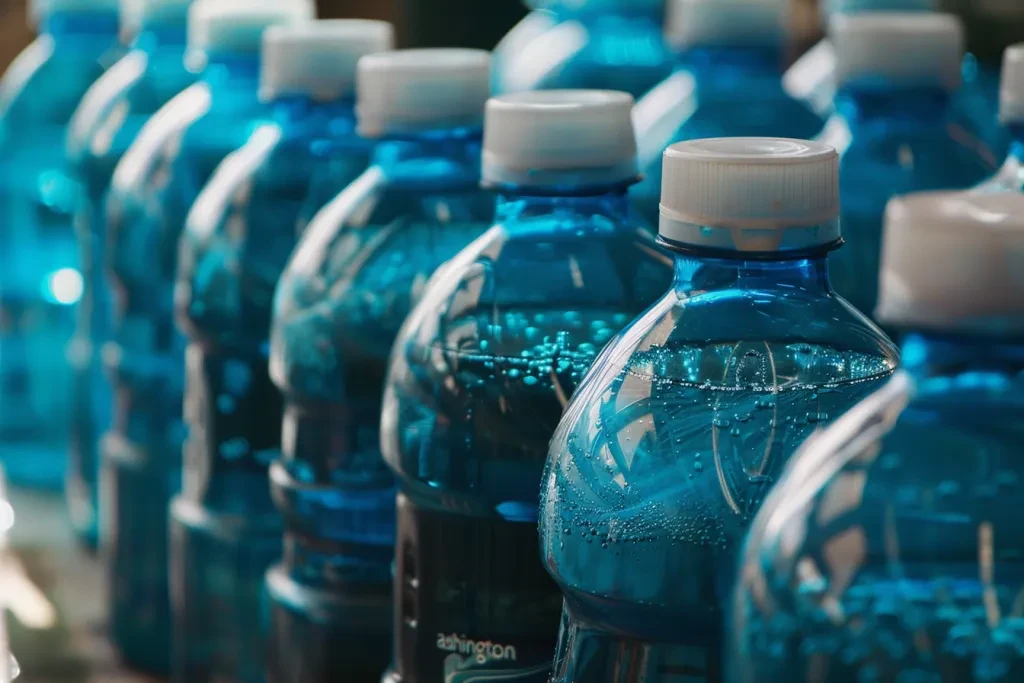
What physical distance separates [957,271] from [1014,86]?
0.42m

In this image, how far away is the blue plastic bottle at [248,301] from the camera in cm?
124

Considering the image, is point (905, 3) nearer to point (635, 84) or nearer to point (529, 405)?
point (635, 84)

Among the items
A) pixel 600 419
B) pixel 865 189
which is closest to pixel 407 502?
pixel 600 419

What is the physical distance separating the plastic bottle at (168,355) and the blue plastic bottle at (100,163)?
0.05 meters

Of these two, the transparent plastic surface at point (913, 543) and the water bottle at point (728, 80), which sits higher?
the water bottle at point (728, 80)

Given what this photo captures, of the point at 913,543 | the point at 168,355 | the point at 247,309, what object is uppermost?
the point at 913,543

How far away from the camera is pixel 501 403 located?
0.86 m

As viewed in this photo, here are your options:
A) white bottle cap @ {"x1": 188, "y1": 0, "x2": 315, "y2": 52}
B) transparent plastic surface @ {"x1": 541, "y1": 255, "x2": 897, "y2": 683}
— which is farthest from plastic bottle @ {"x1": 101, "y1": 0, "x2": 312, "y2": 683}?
transparent plastic surface @ {"x1": 541, "y1": 255, "x2": 897, "y2": 683}

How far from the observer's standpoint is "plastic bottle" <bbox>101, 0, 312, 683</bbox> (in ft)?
4.24

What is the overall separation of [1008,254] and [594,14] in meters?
1.01

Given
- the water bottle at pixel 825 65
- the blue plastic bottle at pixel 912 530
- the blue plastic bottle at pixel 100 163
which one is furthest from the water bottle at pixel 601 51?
the blue plastic bottle at pixel 912 530

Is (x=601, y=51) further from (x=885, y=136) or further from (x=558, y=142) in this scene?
(x=558, y=142)

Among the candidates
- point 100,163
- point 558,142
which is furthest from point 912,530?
point 100,163

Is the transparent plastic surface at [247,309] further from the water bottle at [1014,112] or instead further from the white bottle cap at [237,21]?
the water bottle at [1014,112]
